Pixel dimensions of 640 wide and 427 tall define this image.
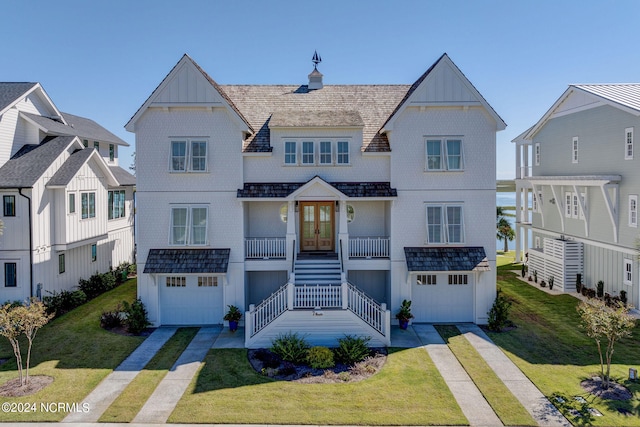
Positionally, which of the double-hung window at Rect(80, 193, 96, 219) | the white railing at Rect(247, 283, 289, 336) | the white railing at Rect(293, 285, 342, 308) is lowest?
the white railing at Rect(247, 283, 289, 336)

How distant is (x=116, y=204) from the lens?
2803 cm

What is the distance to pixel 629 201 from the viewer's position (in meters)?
20.5

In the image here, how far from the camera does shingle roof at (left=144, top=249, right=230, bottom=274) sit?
1880cm

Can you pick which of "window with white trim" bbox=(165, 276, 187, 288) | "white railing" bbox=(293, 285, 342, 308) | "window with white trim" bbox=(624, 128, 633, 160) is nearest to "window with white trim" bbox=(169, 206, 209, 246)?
"window with white trim" bbox=(165, 276, 187, 288)

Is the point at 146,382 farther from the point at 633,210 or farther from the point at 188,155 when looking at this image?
the point at 633,210

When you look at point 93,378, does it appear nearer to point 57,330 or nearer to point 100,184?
point 57,330

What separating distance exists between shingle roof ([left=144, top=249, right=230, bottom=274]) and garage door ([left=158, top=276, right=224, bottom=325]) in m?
1.01

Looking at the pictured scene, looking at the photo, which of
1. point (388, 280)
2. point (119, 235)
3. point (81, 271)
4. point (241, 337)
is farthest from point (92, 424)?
point (119, 235)

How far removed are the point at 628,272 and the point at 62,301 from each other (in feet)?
92.4

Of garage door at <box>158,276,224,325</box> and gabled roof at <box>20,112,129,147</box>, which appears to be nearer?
garage door at <box>158,276,224,325</box>

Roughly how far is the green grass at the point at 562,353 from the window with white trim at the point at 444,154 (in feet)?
24.8

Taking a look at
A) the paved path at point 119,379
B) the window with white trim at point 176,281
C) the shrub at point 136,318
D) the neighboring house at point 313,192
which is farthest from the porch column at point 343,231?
the shrub at point 136,318

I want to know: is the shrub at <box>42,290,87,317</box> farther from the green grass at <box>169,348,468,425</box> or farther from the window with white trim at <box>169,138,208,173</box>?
the green grass at <box>169,348,468,425</box>

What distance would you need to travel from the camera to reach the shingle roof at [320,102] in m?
20.9
